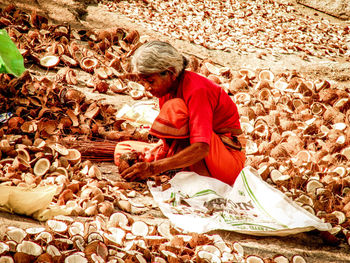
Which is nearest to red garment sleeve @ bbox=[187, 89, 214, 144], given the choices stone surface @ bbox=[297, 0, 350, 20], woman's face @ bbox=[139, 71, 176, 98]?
woman's face @ bbox=[139, 71, 176, 98]

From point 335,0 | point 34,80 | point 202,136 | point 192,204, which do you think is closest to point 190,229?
point 192,204

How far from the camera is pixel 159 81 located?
6.90 feet

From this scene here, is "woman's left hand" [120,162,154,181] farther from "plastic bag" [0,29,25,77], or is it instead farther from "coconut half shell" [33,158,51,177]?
"plastic bag" [0,29,25,77]

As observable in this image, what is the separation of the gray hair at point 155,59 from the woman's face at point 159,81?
3 cm

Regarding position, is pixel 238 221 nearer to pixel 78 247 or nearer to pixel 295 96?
pixel 78 247

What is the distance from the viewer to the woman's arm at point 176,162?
205 centimetres

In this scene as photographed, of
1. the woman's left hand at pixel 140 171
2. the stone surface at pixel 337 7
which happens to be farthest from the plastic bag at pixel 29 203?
→ the stone surface at pixel 337 7

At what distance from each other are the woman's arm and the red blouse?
5cm

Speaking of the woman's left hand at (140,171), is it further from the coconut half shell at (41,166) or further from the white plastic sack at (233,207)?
the coconut half shell at (41,166)

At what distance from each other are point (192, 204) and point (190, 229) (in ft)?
0.87

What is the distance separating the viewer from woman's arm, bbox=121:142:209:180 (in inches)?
80.8

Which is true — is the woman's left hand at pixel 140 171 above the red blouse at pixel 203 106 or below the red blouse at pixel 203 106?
below

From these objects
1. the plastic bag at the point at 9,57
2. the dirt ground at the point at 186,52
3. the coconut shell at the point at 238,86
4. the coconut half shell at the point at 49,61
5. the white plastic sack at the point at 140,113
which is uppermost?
the plastic bag at the point at 9,57

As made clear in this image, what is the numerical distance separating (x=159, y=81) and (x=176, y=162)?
464 mm
